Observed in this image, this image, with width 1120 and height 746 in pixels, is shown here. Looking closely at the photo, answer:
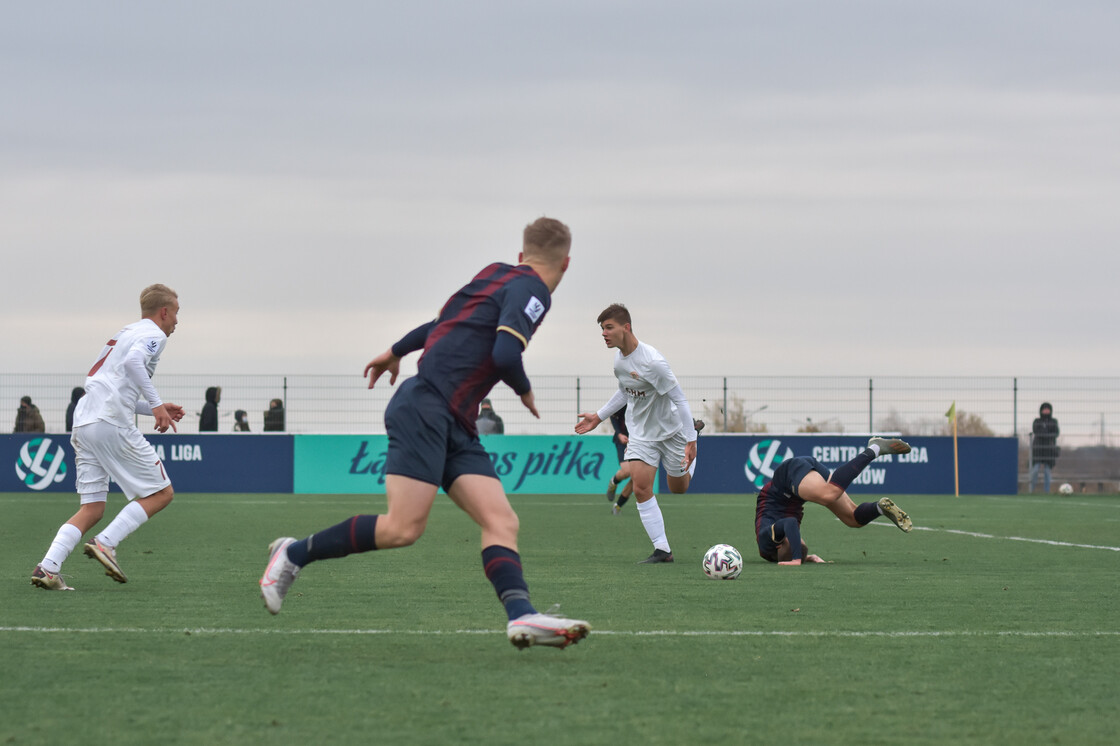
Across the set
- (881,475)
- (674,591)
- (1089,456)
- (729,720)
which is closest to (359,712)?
(729,720)

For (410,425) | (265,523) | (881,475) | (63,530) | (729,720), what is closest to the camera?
(729,720)

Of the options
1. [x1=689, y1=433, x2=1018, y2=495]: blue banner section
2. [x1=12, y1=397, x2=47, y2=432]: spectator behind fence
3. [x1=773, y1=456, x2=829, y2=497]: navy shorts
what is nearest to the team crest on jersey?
[x1=773, y1=456, x2=829, y2=497]: navy shorts

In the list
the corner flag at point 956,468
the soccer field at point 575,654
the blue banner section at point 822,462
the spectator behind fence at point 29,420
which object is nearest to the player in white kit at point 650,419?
the soccer field at point 575,654

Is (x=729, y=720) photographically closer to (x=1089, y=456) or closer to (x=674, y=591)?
(x=674, y=591)

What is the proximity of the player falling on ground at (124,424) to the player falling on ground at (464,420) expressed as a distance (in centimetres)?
287

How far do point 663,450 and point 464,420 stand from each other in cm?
593

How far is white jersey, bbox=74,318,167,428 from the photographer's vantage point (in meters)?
8.23

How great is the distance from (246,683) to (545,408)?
23076mm

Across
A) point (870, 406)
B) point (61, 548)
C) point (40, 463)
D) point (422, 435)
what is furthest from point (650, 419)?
point (870, 406)

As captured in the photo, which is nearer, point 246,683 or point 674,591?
point 246,683

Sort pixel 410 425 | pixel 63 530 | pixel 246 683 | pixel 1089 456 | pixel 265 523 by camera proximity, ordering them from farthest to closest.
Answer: pixel 1089 456, pixel 265 523, pixel 63 530, pixel 410 425, pixel 246 683

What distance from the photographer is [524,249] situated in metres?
5.75

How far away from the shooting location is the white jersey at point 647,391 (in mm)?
10961

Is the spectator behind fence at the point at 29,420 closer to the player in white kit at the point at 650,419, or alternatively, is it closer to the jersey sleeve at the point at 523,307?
the player in white kit at the point at 650,419
